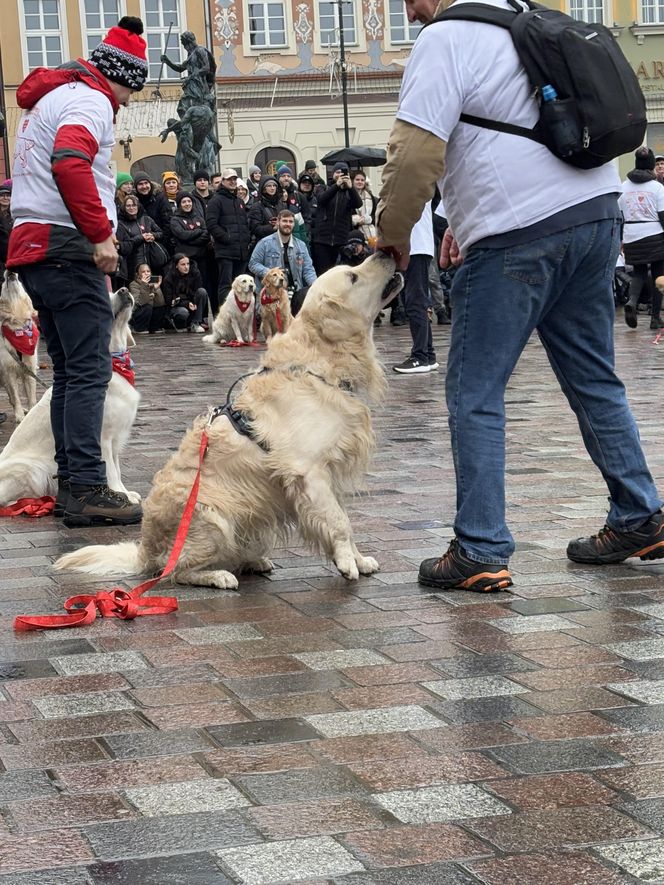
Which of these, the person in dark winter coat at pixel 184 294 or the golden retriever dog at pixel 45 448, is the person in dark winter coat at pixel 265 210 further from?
the golden retriever dog at pixel 45 448

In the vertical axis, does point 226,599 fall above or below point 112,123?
below

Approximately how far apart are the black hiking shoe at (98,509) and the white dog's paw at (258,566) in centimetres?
145

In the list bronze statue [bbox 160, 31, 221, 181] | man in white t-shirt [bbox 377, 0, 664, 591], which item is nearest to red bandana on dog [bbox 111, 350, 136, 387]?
man in white t-shirt [bbox 377, 0, 664, 591]

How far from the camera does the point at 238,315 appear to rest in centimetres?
1852

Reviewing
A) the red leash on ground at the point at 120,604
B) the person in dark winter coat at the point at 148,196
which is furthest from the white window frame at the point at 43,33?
the red leash on ground at the point at 120,604

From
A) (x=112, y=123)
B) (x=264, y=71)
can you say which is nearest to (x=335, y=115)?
(x=264, y=71)

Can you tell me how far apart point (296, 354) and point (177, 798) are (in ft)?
8.39

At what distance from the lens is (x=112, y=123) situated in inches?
267

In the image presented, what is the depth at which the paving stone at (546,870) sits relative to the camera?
257 centimetres

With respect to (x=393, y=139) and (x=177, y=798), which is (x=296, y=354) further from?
(x=177, y=798)

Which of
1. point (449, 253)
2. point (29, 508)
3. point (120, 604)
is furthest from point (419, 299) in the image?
point (120, 604)

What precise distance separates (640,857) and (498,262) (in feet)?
8.47

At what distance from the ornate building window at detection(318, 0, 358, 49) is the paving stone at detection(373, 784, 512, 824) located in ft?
157

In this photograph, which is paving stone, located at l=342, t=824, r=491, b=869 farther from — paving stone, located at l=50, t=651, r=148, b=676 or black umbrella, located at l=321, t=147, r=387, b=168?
black umbrella, located at l=321, t=147, r=387, b=168
